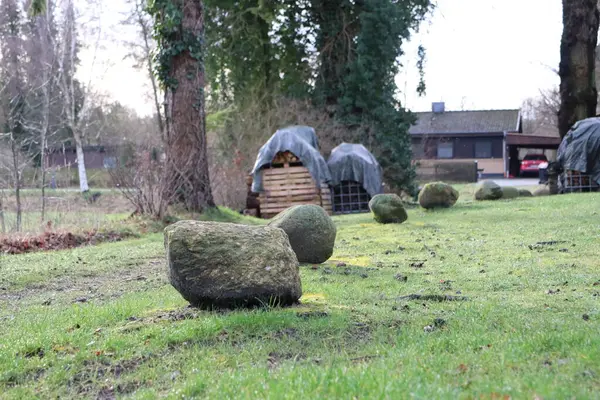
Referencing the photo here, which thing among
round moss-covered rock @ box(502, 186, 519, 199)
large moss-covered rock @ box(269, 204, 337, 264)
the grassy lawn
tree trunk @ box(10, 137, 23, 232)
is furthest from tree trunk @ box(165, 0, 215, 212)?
round moss-covered rock @ box(502, 186, 519, 199)

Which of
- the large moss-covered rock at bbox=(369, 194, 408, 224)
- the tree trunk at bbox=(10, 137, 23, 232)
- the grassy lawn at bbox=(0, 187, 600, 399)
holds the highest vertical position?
the tree trunk at bbox=(10, 137, 23, 232)

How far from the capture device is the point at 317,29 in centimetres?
3117

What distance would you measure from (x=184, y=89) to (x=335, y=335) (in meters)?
15.5

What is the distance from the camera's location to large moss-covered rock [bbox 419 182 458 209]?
21734 millimetres

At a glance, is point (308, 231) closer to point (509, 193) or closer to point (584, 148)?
point (509, 193)

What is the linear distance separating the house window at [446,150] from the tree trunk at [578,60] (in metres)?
32.3

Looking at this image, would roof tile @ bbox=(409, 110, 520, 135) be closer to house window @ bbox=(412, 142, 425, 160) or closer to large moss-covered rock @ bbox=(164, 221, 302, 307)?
house window @ bbox=(412, 142, 425, 160)

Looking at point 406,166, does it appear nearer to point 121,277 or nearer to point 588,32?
point 588,32

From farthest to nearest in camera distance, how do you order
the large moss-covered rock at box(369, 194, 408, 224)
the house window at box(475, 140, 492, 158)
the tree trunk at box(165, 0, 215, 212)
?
the house window at box(475, 140, 492, 158) < the tree trunk at box(165, 0, 215, 212) < the large moss-covered rock at box(369, 194, 408, 224)

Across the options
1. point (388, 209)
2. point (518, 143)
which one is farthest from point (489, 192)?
point (518, 143)

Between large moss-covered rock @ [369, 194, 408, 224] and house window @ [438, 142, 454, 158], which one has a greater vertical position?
house window @ [438, 142, 454, 158]

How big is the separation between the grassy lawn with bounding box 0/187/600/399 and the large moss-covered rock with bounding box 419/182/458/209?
11.0m

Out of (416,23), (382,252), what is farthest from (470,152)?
(382,252)

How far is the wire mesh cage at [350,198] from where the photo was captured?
87.1 feet
